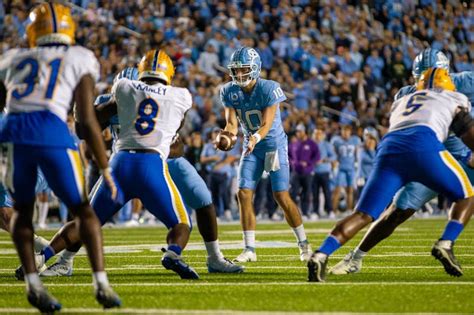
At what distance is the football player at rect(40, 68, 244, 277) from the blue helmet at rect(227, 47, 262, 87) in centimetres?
149

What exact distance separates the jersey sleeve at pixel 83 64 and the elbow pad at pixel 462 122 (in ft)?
8.21

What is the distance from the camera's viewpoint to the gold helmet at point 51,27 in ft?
Result: 17.0

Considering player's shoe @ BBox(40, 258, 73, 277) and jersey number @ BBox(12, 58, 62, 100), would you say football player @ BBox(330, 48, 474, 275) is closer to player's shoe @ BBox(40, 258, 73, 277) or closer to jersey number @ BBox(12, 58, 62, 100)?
player's shoe @ BBox(40, 258, 73, 277)

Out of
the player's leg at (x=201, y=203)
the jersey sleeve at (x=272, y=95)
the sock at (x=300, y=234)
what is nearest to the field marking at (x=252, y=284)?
the player's leg at (x=201, y=203)

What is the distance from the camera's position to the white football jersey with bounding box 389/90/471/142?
627 cm

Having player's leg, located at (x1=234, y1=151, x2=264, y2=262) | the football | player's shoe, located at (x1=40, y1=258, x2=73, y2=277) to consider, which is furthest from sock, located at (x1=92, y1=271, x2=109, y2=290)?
player's leg, located at (x1=234, y1=151, x2=264, y2=262)

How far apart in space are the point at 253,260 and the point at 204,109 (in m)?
9.65

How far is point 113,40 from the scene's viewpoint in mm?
19828

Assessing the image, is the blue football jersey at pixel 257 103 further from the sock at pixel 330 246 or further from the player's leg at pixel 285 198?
the sock at pixel 330 246

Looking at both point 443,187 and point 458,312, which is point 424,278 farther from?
point 458,312

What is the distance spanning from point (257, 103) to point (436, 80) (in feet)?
7.63

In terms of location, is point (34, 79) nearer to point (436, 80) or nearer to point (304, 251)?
point (436, 80)

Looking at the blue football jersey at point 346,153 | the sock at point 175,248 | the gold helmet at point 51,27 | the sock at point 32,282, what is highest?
the gold helmet at point 51,27

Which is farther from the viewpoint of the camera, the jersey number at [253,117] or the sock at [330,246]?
the jersey number at [253,117]
